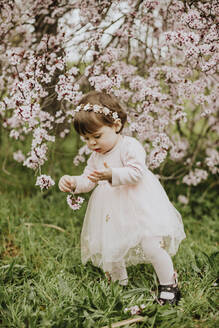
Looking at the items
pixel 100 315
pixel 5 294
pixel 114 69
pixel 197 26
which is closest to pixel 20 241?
pixel 5 294

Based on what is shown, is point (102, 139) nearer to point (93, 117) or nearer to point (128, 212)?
point (93, 117)

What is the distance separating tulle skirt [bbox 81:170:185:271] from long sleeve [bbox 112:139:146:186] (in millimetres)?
119

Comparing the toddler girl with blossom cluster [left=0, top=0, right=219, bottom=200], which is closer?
the toddler girl

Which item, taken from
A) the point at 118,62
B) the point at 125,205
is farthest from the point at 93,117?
the point at 118,62

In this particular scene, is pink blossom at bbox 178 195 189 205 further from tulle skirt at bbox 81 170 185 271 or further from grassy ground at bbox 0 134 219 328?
tulle skirt at bbox 81 170 185 271

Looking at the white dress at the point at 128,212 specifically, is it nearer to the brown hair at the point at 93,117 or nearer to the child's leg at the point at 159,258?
the child's leg at the point at 159,258

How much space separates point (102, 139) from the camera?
211cm

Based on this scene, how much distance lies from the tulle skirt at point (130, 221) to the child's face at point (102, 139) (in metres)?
0.27

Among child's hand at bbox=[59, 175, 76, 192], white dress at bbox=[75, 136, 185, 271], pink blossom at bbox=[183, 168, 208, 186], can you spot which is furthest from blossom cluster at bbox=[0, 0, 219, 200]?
pink blossom at bbox=[183, 168, 208, 186]

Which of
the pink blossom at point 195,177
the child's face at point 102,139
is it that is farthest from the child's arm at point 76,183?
Answer: the pink blossom at point 195,177

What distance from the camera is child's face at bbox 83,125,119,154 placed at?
6.88 ft

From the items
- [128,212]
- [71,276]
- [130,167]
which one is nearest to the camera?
[130,167]

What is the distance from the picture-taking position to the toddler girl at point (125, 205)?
6.86 ft

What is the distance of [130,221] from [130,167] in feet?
1.17
